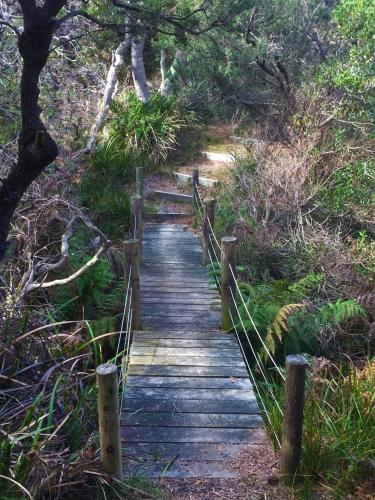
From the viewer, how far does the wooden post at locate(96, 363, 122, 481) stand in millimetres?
3389

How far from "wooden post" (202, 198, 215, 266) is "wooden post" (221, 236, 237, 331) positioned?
7.93 ft

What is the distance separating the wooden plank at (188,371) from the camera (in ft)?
17.8

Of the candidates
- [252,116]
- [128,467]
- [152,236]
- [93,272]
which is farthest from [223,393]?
[252,116]

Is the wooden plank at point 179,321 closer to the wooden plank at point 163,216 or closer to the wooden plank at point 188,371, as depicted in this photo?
the wooden plank at point 188,371

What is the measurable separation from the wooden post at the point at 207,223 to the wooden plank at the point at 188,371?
11.7 ft

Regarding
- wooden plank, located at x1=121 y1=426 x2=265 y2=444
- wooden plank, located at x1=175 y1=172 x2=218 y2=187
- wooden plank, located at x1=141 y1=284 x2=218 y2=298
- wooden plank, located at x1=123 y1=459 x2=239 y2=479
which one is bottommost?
wooden plank, located at x1=123 y1=459 x2=239 y2=479

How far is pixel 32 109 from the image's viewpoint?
403cm

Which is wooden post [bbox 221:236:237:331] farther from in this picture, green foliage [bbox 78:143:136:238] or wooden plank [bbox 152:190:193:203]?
wooden plank [bbox 152:190:193:203]

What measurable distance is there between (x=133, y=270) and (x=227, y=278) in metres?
0.99

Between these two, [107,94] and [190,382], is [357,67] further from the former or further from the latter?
[190,382]

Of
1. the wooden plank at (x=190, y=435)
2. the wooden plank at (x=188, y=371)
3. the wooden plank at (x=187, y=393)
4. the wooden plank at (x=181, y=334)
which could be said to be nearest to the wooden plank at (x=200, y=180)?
the wooden plank at (x=181, y=334)

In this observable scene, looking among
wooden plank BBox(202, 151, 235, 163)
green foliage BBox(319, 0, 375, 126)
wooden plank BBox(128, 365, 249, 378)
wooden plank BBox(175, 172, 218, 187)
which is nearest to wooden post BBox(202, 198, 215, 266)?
green foliage BBox(319, 0, 375, 126)

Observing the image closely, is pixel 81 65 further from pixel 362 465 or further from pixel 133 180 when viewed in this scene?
pixel 362 465

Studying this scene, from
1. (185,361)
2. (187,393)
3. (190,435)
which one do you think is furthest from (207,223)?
(190,435)
